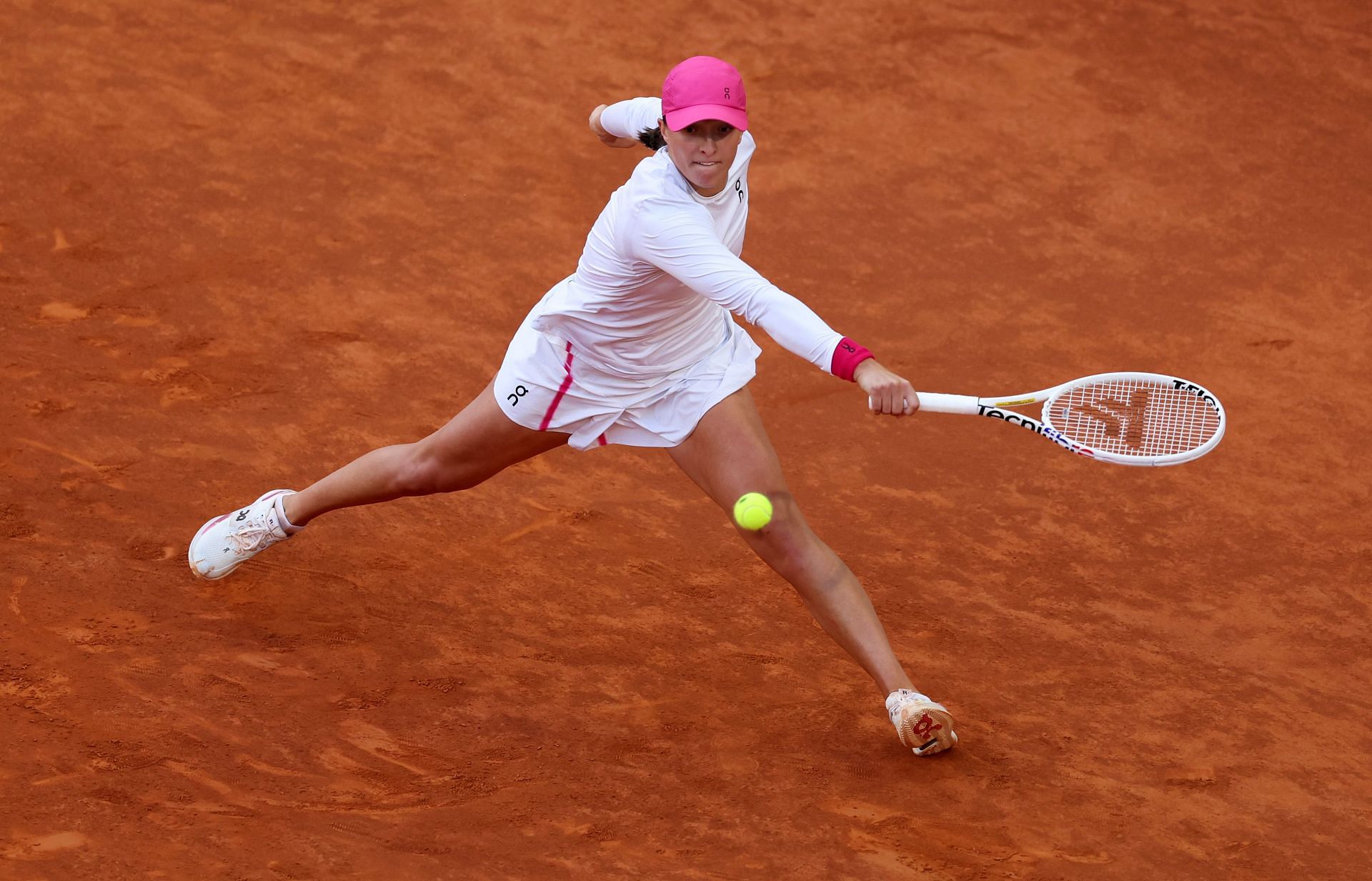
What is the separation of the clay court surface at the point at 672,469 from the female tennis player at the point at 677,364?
Result: 0.52 m

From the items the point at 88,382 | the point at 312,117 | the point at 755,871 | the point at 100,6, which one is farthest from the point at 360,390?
the point at 100,6

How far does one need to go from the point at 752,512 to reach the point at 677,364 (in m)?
0.55

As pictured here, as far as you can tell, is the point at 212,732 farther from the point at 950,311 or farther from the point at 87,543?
the point at 950,311

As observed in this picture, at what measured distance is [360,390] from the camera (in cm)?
614

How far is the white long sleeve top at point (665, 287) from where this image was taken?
382 cm

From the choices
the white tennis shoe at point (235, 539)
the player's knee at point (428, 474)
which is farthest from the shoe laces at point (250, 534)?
the player's knee at point (428, 474)

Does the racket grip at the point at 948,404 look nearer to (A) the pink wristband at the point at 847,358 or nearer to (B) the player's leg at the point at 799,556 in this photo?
(A) the pink wristband at the point at 847,358

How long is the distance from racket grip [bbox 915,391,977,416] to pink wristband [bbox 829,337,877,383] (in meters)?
0.21

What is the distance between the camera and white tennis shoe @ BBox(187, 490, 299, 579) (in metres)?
4.92

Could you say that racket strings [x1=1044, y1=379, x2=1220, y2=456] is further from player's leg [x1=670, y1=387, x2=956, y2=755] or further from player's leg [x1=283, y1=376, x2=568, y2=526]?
player's leg [x1=283, y1=376, x2=568, y2=526]

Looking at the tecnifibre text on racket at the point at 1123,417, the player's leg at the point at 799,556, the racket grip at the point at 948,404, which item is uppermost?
the racket grip at the point at 948,404

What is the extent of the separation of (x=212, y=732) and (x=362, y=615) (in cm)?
77

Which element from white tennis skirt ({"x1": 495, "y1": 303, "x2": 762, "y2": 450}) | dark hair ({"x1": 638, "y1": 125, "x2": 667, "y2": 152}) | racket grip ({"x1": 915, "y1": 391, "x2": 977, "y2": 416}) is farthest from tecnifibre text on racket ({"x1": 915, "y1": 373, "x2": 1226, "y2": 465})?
dark hair ({"x1": 638, "y1": 125, "x2": 667, "y2": 152})

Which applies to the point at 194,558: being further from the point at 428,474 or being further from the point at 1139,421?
the point at 1139,421
